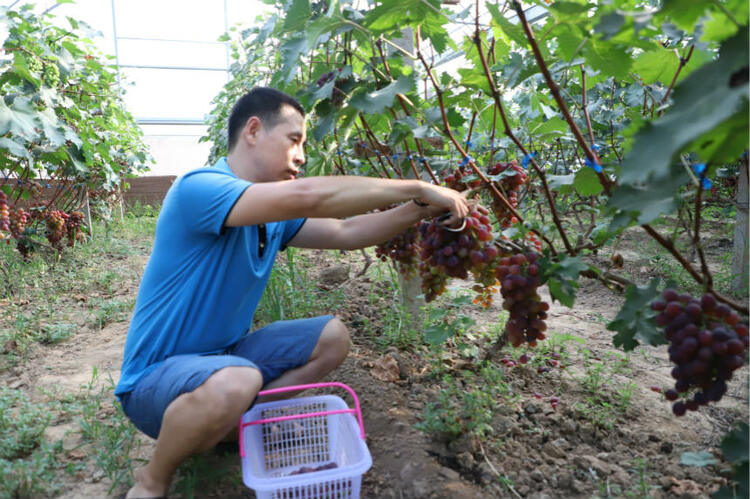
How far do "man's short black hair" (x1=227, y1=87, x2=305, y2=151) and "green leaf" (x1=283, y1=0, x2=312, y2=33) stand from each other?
0.29m

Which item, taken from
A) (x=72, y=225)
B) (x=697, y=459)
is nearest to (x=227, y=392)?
(x=697, y=459)

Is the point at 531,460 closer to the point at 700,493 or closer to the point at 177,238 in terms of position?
the point at 700,493

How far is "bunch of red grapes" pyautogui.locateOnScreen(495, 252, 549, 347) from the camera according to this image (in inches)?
60.4

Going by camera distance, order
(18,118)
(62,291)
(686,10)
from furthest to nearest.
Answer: (62,291) < (18,118) < (686,10)

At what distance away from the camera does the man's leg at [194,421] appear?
174 cm

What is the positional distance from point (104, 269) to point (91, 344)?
6.29ft

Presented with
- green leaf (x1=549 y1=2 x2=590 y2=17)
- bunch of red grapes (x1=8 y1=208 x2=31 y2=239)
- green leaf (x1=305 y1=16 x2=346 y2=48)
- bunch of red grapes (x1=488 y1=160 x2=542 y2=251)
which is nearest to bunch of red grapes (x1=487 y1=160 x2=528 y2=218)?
bunch of red grapes (x1=488 y1=160 x2=542 y2=251)

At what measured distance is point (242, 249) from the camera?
2.08 m

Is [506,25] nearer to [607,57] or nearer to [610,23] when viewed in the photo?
[607,57]

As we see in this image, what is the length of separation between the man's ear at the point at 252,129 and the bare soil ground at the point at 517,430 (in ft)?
3.90

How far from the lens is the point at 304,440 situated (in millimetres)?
2205

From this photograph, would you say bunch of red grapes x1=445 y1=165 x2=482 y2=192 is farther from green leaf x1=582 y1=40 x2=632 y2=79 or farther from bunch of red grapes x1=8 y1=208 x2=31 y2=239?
bunch of red grapes x1=8 y1=208 x2=31 y2=239

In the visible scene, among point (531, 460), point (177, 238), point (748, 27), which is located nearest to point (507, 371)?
point (531, 460)

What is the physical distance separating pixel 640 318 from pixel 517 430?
32.7 inches
